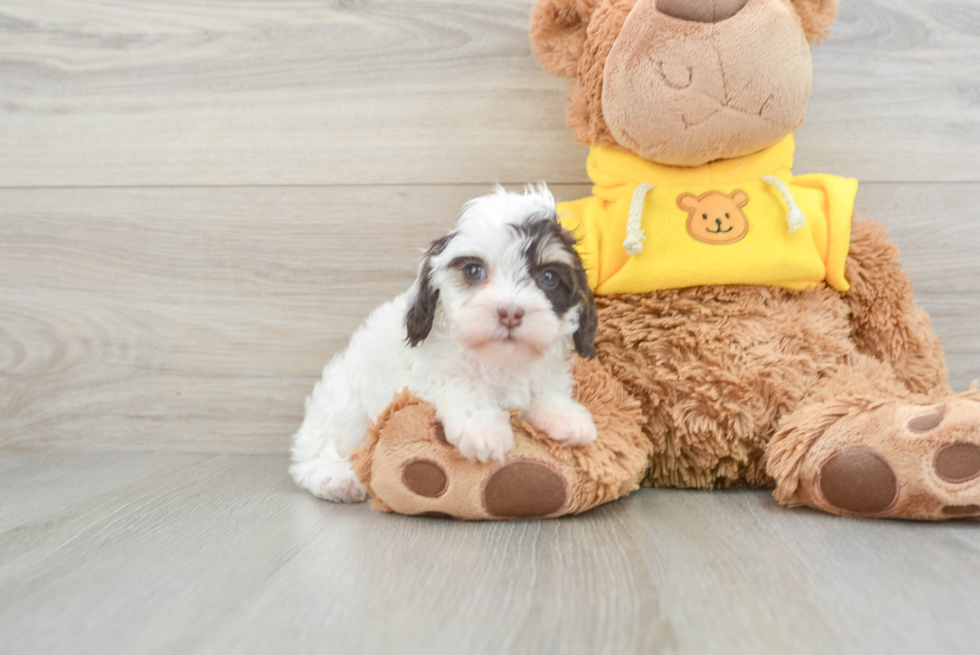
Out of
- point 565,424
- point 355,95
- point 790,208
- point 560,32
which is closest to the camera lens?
point 565,424

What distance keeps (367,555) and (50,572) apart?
0.44 m

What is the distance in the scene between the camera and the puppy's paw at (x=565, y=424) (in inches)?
44.4

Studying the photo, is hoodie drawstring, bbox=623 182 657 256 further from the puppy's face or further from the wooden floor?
the wooden floor

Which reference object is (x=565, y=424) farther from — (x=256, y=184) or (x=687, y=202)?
(x=256, y=184)

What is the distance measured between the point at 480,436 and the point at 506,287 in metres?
0.24

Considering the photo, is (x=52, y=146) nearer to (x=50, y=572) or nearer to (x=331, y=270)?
(x=331, y=270)

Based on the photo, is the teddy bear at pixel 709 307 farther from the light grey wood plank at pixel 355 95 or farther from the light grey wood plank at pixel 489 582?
the light grey wood plank at pixel 355 95

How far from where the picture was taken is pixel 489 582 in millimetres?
879

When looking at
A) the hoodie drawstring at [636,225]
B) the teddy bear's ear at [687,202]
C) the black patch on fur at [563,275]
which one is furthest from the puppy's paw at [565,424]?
the teddy bear's ear at [687,202]

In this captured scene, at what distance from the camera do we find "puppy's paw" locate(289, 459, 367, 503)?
4.38 ft

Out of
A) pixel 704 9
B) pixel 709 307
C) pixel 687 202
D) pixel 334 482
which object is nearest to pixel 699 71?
pixel 704 9

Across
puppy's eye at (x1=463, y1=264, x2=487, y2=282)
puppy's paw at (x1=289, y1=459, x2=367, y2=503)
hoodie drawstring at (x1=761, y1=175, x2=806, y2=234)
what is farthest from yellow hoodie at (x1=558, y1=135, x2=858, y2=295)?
puppy's paw at (x1=289, y1=459, x2=367, y2=503)

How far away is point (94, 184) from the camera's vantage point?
1.74m

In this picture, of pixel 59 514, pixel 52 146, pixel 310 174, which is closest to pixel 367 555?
pixel 59 514
